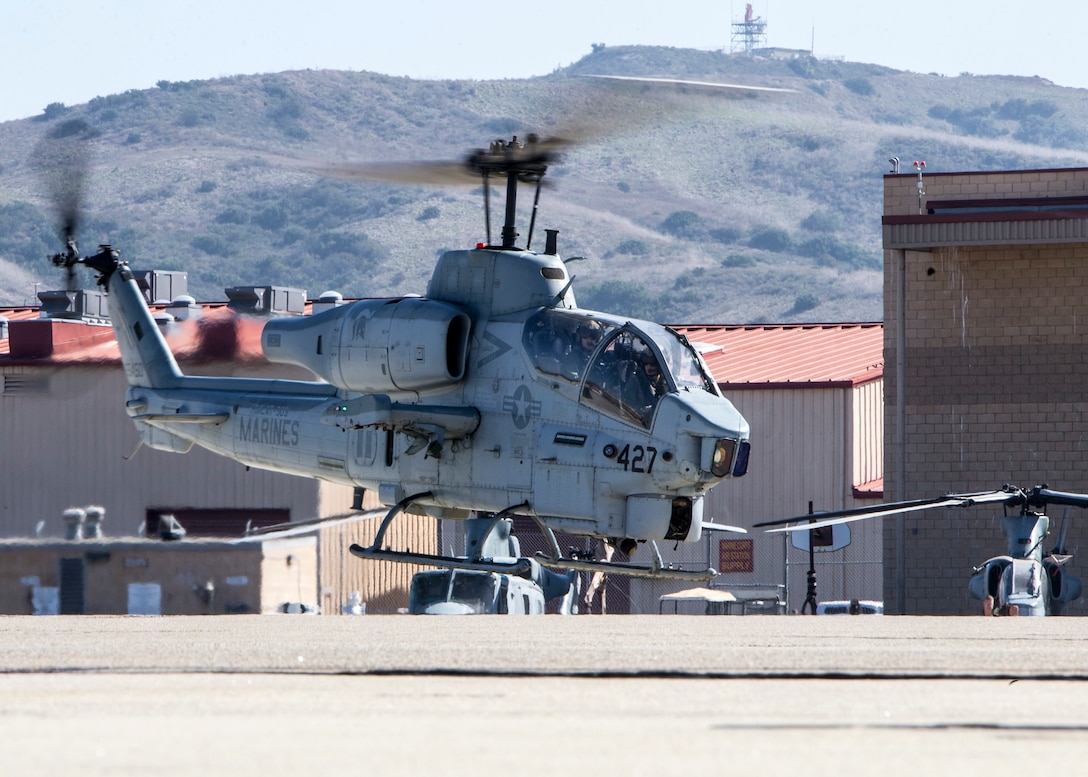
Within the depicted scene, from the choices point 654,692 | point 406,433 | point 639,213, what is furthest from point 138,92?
point 654,692

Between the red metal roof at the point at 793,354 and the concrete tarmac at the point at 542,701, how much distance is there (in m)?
21.4

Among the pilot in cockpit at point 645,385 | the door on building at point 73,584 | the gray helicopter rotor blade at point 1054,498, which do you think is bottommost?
the door on building at point 73,584

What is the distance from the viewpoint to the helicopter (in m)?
18.8

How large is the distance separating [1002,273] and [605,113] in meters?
10.4

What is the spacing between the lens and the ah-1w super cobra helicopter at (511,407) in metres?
17.3

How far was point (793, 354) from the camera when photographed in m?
36.4

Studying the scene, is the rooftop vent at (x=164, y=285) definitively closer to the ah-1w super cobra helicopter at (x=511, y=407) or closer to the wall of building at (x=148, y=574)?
the wall of building at (x=148, y=574)

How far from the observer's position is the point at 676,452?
17.1 m

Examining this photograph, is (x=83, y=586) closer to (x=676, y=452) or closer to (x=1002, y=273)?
(x=676, y=452)

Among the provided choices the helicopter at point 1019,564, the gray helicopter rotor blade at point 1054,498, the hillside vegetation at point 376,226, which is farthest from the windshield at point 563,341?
the hillside vegetation at point 376,226

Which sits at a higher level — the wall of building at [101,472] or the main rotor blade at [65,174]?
A: the main rotor blade at [65,174]

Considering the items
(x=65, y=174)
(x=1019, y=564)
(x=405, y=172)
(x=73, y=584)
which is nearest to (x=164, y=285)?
(x=73, y=584)

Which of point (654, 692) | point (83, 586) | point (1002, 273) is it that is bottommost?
point (83, 586)

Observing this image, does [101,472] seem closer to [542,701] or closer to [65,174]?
[65,174]
